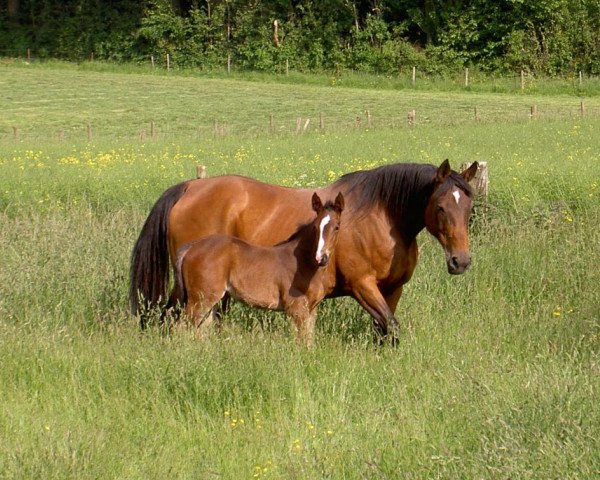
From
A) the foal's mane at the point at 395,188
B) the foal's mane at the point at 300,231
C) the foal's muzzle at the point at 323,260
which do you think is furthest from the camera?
the foal's mane at the point at 300,231

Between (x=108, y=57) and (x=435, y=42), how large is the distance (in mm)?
20754

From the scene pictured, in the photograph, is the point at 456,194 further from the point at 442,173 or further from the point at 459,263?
the point at 459,263

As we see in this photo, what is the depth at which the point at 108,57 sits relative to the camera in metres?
66.0

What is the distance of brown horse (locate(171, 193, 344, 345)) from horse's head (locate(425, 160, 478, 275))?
832mm

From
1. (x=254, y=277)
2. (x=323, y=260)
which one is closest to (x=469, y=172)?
(x=323, y=260)

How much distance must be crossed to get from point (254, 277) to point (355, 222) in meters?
1.11

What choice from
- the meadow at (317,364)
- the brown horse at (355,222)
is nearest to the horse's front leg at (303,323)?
the meadow at (317,364)

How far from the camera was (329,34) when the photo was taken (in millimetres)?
59031

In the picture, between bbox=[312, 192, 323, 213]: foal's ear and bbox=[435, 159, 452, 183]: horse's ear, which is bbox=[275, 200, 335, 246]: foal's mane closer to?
bbox=[312, 192, 323, 213]: foal's ear

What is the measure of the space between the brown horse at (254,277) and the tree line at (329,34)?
45.7 meters

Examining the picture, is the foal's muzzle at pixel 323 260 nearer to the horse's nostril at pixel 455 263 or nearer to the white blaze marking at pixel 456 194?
the horse's nostril at pixel 455 263

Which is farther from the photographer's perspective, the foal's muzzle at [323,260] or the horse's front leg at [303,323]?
the horse's front leg at [303,323]

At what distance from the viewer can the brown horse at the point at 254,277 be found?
9.51 m

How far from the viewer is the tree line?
5438cm
